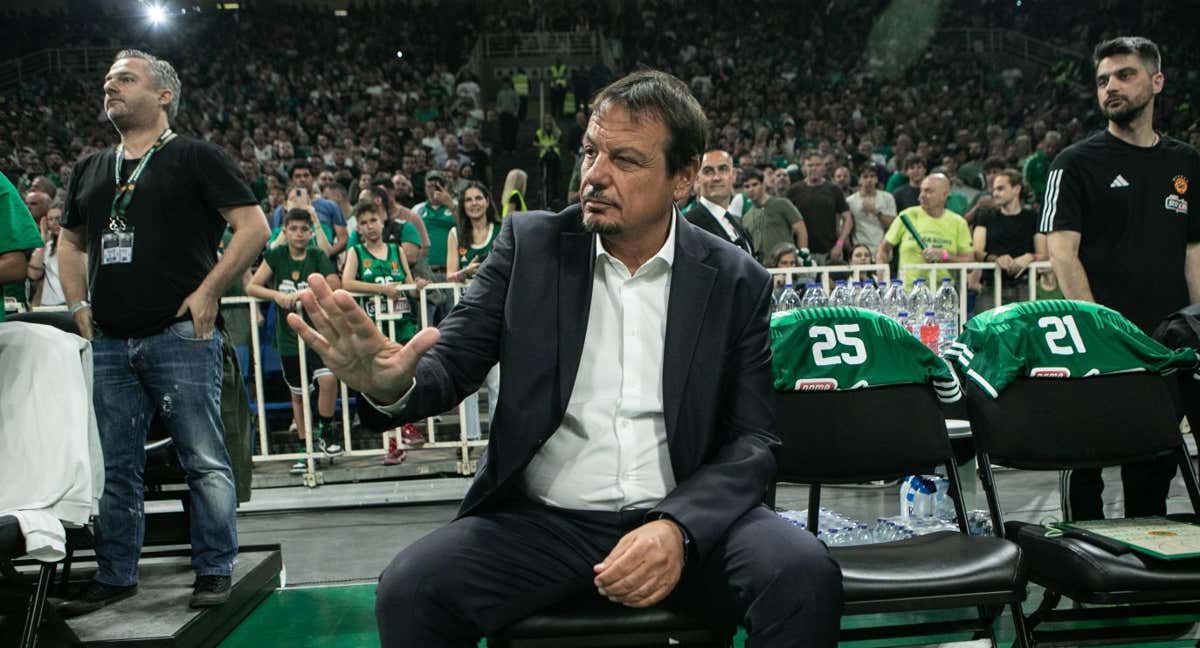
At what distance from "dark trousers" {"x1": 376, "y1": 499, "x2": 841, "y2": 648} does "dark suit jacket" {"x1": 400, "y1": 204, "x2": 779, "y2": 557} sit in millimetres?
87

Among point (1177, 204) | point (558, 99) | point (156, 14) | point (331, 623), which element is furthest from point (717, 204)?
point (156, 14)

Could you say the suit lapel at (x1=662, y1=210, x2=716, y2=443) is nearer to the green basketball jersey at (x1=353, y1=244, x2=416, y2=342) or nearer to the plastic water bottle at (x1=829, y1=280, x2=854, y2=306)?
the plastic water bottle at (x1=829, y1=280, x2=854, y2=306)

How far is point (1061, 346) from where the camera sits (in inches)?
115

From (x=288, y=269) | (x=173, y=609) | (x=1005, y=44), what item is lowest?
(x=173, y=609)

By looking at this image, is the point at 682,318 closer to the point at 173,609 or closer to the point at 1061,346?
the point at 1061,346

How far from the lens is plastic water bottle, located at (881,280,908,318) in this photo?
3869 millimetres

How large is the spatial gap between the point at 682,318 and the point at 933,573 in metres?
0.80

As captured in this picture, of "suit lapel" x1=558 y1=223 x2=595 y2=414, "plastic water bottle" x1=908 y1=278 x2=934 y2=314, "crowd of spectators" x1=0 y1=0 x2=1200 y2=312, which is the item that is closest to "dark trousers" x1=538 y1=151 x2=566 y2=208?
"crowd of spectators" x1=0 y1=0 x2=1200 y2=312

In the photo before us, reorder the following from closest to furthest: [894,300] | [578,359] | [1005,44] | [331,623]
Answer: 1. [578,359]
2. [331,623]
3. [894,300]
4. [1005,44]

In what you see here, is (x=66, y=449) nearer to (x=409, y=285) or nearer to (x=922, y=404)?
(x=922, y=404)

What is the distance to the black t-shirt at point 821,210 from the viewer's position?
7.91 m

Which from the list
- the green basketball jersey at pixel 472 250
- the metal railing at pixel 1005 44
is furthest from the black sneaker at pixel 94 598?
the metal railing at pixel 1005 44

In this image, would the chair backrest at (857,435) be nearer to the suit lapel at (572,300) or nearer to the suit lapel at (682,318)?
the suit lapel at (682,318)

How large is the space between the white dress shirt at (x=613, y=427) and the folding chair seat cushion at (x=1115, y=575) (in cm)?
95
